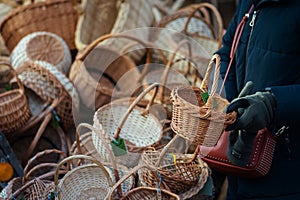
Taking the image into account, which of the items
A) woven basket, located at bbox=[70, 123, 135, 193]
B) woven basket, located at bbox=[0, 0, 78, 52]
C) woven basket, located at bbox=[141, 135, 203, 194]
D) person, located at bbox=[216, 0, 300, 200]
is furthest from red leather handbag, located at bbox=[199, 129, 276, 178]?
woven basket, located at bbox=[0, 0, 78, 52]

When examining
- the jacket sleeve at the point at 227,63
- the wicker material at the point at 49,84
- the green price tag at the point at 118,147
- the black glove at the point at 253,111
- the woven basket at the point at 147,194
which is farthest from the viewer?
the wicker material at the point at 49,84

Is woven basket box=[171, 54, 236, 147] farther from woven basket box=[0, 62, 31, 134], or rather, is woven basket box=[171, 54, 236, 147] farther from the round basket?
the round basket

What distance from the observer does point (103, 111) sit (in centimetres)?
194

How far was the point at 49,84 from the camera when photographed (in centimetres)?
214

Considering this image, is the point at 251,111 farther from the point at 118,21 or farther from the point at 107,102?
the point at 118,21

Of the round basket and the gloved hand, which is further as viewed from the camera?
the round basket

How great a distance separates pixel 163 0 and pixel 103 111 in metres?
2.06

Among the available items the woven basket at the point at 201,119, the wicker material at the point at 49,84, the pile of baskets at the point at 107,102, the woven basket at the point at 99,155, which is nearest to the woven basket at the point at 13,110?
the pile of baskets at the point at 107,102

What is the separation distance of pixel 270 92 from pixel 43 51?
64.3 inches

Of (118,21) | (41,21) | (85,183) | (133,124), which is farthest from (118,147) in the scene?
(41,21)

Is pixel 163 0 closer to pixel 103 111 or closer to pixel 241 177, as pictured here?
pixel 103 111

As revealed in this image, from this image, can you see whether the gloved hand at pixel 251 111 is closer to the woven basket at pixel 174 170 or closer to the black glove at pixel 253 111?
the black glove at pixel 253 111

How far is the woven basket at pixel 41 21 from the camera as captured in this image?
2.66m

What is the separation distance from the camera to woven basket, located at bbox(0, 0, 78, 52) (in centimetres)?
266
